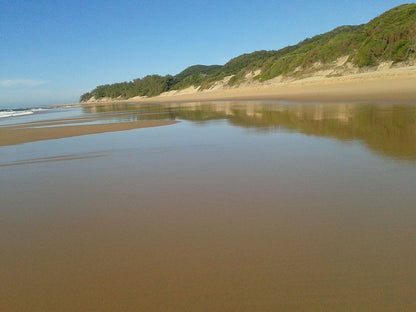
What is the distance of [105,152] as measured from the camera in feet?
21.1

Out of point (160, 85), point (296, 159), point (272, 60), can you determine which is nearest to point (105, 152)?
point (296, 159)

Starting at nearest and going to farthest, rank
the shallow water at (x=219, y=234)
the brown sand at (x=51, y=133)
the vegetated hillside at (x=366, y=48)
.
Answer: the shallow water at (x=219, y=234)
the brown sand at (x=51, y=133)
the vegetated hillside at (x=366, y=48)

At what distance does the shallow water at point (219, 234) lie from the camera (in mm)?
1723

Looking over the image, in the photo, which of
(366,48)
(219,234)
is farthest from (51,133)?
(366,48)

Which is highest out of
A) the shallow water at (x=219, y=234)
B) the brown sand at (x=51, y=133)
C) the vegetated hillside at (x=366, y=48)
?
the vegetated hillside at (x=366, y=48)

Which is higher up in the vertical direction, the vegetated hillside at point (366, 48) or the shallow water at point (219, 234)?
the vegetated hillside at point (366, 48)

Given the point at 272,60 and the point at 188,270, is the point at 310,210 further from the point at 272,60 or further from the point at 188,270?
the point at 272,60

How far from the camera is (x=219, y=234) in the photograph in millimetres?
2402

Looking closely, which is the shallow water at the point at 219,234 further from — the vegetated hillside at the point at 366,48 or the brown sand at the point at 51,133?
the vegetated hillside at the point at 366,48

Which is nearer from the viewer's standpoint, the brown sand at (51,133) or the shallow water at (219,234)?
the shallow water at (219,234)

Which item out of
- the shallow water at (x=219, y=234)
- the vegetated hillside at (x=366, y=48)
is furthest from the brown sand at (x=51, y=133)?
the vegetated hillside at (x=366, y=48)

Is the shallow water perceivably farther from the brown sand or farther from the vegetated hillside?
the vegetated hillside

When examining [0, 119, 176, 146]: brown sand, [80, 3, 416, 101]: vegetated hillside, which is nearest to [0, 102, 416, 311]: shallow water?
[0, 119, 176, 146]: brown sand

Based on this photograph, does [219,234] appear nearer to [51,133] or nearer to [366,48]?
[51,133]
